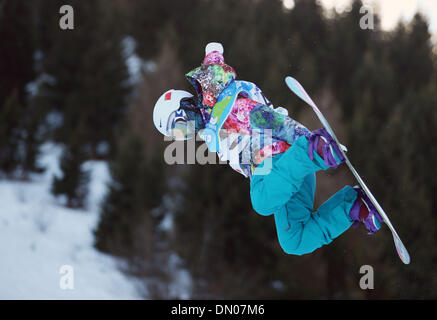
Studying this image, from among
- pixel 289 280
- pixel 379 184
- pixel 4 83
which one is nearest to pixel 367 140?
pixel 379 184

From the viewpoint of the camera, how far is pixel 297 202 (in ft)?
7.32

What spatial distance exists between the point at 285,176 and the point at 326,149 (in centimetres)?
21

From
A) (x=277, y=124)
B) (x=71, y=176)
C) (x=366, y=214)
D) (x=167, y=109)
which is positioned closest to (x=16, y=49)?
(x=71, y=176)

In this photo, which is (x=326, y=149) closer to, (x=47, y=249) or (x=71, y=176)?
(x=47, y=249)

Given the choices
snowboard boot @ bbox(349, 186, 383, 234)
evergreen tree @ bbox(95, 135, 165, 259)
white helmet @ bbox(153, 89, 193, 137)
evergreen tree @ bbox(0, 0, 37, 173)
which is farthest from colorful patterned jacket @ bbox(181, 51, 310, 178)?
evergreen tree @ bbox(0, 0, 37, 173)

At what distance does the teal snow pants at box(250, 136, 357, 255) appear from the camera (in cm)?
196

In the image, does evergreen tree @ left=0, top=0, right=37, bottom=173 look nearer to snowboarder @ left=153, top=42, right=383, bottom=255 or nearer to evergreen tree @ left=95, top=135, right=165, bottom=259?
evergreen tree @ left=95, top=135, right=165, bottom=259

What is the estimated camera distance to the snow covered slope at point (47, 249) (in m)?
5.29

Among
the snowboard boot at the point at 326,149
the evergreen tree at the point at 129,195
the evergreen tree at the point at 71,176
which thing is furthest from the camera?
the evergreen tree at the point at 71,176

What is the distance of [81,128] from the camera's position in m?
10.3

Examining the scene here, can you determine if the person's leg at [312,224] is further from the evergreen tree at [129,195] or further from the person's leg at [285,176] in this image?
the evergreen tree at [129,195]

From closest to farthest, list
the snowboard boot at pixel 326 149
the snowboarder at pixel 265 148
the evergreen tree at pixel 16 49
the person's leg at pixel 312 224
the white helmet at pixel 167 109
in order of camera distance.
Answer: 1. the snowboard boot at pixel 326 149
2. the snowboarder at pixel 265 148
3. the person's leg at pixel 312 224
4. the white helmet at pixel 167 109
5. the evergreen tree at pixel 16 49

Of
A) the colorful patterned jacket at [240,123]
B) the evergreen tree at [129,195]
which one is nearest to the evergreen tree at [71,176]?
the evergreen tree at [129,195]

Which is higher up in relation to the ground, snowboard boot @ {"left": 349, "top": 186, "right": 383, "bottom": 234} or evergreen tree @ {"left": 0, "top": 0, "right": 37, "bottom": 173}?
evergreen tree @ {"left": 0, "top": 0, "right": 37, "bottom": 173}
